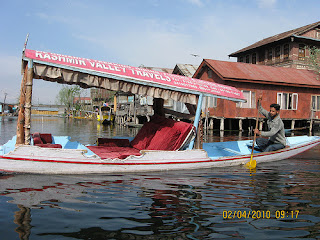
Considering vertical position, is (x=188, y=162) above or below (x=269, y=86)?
below

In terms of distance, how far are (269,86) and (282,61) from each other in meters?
9.34

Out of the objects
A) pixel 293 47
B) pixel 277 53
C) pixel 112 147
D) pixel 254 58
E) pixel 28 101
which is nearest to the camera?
pixel 28 101

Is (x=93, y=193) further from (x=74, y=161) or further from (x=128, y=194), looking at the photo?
(x=74, y=161)

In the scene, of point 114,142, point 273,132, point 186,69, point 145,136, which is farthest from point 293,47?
point 114,142

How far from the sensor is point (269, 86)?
22.7 metres

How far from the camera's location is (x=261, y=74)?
2284cm

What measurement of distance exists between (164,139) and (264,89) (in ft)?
57.5

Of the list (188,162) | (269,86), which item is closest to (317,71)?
(269,86)

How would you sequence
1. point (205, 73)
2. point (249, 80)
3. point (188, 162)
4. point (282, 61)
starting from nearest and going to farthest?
point (188, 162)
point (249, 80)
point (205, 73)
point (282, 61)

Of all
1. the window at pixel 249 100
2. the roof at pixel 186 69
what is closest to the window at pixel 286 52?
the roof at pixel 186 69

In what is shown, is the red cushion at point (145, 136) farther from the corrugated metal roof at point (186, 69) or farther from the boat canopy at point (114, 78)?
the corrugated metal roof at point (186, 69)

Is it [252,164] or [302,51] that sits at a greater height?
[302,51]

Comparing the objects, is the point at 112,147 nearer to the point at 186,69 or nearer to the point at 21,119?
the point at 21,119

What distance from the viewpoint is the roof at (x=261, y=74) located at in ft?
70.5
